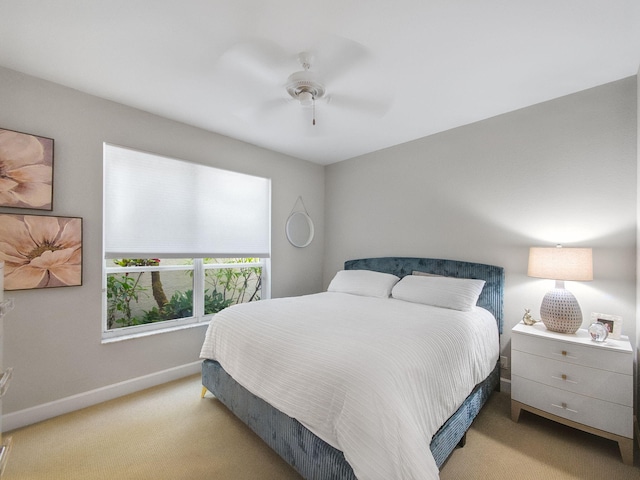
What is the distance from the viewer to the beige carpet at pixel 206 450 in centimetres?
167

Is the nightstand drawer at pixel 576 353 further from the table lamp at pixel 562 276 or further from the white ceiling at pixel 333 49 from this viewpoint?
the white ceiling at pixel 333 49

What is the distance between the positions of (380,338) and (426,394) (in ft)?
1.16

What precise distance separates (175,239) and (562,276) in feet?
10.7

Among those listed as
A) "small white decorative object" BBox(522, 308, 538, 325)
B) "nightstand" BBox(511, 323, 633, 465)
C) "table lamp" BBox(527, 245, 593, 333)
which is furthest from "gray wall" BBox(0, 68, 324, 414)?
"table lamp" BBox(527, 245, 593, 333)

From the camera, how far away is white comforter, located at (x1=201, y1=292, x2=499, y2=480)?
3.97 feet

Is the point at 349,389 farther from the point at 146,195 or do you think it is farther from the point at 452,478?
the point at 146,195

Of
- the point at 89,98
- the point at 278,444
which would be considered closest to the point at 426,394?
the point at 278,444

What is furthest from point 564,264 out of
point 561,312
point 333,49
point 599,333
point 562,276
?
point 333,49

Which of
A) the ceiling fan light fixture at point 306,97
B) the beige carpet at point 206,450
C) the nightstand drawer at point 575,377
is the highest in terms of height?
the ceiling fan light fixture at point 306,97

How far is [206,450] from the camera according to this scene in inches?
73.0

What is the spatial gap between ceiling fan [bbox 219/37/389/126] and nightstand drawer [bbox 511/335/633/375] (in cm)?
207

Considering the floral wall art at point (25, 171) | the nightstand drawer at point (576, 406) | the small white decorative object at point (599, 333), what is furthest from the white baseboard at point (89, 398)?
the small white decorative object at point (599, 333)

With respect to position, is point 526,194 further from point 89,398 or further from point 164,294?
point 89,398

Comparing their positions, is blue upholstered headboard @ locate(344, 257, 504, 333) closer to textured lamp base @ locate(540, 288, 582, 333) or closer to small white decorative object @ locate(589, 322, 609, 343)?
textured lamp base @ locate(540, 288, 582, 333)
